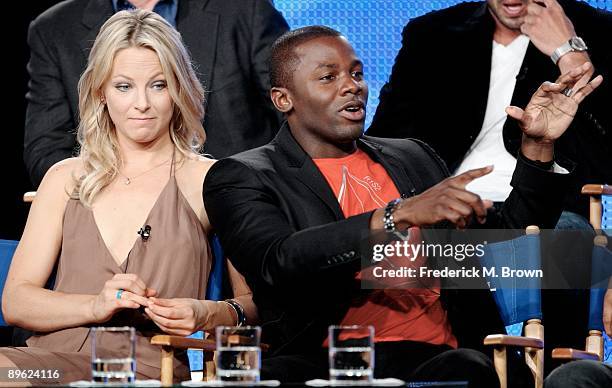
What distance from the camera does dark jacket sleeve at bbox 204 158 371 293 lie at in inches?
99.0

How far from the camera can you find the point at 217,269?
302 cm

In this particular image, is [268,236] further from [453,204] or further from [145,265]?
[453,204]

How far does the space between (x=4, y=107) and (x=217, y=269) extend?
5.04 feet

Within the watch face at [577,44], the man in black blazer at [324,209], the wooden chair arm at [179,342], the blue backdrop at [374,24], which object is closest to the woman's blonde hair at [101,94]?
the man in black blazer at [324,209]

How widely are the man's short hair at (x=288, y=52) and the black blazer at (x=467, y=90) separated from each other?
92 centimetres

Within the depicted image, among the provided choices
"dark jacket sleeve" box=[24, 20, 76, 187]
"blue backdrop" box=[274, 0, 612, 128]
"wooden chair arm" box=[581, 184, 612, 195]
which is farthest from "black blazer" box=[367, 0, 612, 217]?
"dark jacket sleeve" box=[24, 20, 76, 187]

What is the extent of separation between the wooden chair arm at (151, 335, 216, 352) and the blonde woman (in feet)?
0.18

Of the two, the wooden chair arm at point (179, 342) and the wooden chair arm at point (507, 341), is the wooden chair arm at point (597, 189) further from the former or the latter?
the wooden chair arm at point (179, 342)

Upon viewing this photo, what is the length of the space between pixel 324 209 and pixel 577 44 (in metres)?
1.31

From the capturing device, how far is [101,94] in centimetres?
304

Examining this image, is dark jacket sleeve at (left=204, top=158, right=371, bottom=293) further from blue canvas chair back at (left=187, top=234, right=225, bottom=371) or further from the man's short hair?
the man's short hair

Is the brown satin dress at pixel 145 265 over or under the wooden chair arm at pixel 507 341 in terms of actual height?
over

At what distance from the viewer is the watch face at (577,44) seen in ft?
12.0

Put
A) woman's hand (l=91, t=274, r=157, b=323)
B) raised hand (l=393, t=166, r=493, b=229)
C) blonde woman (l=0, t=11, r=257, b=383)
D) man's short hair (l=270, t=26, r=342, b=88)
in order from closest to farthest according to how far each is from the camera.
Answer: raised hand (l=393, t=166, r=493, b=229) < woman's hand (l=91, t=274, r=157, b=323) < blonde woman (l=0, t=11, r=257, b=383) < man's short hair (l=270, t=26, r=342, b=88)
